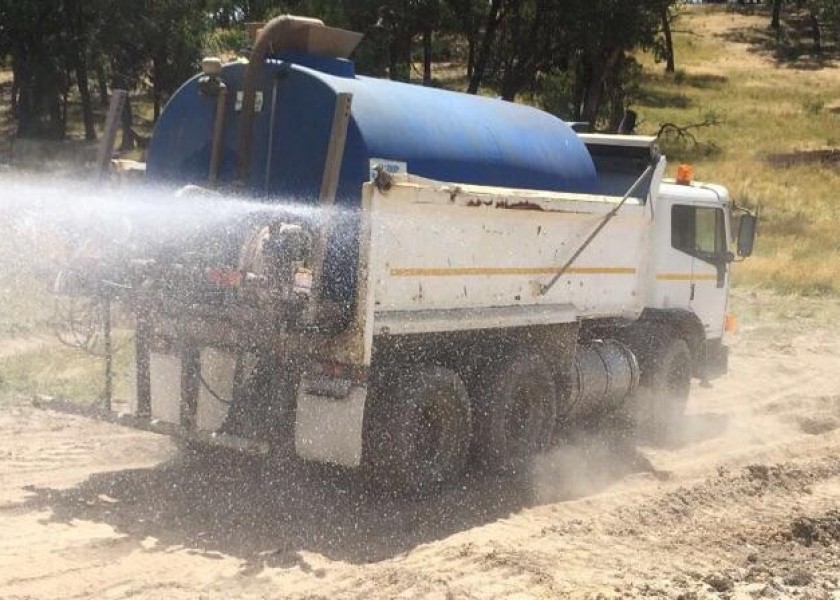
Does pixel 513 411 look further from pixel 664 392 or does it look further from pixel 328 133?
pixel 664 392

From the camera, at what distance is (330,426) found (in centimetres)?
690

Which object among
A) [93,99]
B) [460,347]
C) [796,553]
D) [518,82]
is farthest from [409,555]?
[93,99]

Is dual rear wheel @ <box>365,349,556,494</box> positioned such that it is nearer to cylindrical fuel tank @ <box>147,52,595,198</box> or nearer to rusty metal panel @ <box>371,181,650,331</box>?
rusty metal panel @ <box>371,181,650,331</box>

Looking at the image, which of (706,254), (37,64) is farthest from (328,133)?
(37,64)

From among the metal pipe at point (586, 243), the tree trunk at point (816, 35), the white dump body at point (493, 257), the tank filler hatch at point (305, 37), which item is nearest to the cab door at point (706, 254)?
the white dump body at point (493, 257)

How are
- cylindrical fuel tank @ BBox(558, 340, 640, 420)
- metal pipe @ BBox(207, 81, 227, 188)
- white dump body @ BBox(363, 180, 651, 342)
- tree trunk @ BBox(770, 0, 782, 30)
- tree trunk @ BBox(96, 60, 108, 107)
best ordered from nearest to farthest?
white dump body @ BBox(363, 180, 651, 342) → metal pipe @ BBox(207, 81, 227, 188) → cylindrical fuel tank @ BBox(558, 340, 640, 420) → tree trunk @ BBox(96, 60, 108, 107) → tree trunk @ BBox(770, 0, 782, 30)

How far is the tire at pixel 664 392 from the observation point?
10828 millimetres

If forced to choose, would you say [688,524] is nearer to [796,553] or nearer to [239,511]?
[796,553]

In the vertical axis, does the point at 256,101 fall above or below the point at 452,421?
above

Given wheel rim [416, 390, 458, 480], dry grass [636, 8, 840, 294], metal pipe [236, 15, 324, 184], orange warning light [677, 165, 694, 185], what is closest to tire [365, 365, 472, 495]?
wheel rim [416, 390, 458, 480]

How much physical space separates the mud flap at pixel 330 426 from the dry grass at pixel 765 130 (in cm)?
1582

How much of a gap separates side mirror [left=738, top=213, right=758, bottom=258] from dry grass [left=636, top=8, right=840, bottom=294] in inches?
395

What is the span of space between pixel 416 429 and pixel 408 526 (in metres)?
0.63

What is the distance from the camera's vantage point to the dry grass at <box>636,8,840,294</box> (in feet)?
81.4
